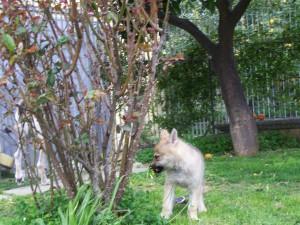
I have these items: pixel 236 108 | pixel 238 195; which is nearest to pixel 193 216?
pixel 238 195

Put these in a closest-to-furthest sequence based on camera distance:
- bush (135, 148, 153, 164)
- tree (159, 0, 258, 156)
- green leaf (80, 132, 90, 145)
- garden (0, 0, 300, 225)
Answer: garden (0, 0, 300, 225) < green leaf (80, 132, 90, 145) < tree (159, 0, 258, 156) < bush (135, 148, 153, 164)

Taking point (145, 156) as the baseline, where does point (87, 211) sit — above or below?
above

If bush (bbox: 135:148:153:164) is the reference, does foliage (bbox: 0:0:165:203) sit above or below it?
above

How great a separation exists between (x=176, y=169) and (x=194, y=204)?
0.40 metres

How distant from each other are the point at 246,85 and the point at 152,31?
9308 mm

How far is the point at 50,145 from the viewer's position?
477cm

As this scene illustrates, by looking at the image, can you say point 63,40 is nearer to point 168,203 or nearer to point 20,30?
point 20,30

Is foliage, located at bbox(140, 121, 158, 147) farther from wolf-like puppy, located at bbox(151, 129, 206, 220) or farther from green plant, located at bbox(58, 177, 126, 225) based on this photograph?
green plant, located at bbox(58, 177, 126, 225)

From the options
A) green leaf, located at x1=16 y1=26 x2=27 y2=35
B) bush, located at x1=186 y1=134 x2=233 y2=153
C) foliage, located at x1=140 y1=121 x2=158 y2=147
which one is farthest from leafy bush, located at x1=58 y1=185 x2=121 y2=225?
foliage, located at x1=140 y1=121 x2=158 y2=147

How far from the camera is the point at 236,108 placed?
1131 cm

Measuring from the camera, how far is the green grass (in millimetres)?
5672

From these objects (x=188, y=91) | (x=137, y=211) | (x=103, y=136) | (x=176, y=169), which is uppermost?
(x=188, y=91)

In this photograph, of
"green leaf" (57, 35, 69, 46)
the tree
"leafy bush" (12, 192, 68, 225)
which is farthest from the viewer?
the tree

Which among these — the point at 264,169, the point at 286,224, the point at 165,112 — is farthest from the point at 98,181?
the point at 165,112
